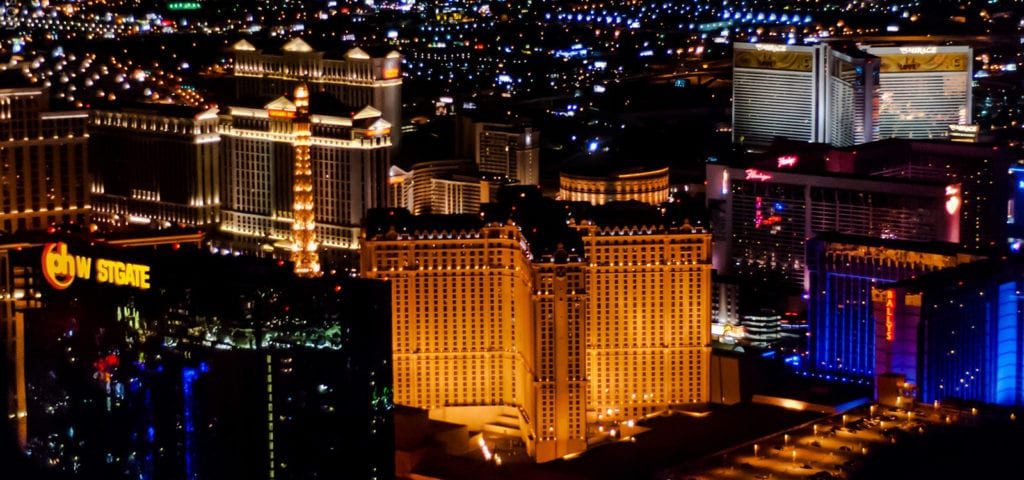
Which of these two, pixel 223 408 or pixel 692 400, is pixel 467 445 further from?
pixel 223 408

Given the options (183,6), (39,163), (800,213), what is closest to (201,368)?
(39,163)

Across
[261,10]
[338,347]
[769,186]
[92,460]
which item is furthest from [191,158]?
[261,10]

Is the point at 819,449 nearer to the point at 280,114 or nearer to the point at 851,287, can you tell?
Result: the point at 851,287

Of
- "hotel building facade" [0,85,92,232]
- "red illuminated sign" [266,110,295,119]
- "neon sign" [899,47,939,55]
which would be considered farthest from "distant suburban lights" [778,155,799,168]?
"hotel building facade" [0,85,92,232]

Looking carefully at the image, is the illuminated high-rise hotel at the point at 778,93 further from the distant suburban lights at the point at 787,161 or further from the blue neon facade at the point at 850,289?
the blue neon facade at the point at 850,289

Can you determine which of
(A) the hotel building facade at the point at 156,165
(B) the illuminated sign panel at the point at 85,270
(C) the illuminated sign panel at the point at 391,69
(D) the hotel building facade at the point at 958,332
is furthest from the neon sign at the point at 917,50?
(B) the illuminated sign panel at the point at 85,270

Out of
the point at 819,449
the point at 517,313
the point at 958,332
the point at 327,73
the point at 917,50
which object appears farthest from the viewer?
the point at 917,50
